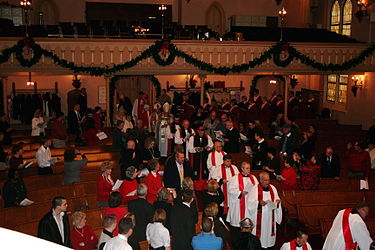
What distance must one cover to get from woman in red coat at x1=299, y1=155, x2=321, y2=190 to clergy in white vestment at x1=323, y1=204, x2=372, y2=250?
2.48 meters

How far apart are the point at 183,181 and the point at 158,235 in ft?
4.30

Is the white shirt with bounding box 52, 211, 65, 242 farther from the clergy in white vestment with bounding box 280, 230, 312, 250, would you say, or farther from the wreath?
the wreath

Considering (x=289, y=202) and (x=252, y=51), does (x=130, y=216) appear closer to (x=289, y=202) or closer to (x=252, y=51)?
(x=289, y=202)

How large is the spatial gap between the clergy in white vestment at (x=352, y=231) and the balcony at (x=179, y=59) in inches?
438

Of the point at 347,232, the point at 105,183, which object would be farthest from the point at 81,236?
the point at 347,232

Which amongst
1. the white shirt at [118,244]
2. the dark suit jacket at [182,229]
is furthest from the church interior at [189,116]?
the white shirt at [118,244]

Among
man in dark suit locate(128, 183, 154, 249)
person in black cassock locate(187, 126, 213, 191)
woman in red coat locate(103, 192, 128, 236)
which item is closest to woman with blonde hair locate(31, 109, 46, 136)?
person in black cassock locate(187, 126, 213, 191)

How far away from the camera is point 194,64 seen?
681 inches

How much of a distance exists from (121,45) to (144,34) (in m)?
3.43

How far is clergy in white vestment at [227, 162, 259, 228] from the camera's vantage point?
881cm

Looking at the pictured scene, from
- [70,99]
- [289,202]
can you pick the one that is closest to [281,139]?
→ [289,202]

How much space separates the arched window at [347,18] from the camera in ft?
67.6

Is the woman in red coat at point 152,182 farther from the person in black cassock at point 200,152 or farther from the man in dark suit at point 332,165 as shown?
the man in dark suit at point 332,165

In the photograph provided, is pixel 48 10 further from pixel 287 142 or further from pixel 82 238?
pixel 82 238
